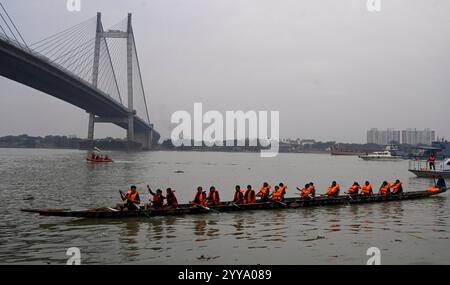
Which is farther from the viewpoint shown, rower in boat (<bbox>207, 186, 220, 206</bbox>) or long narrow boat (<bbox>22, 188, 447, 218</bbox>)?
rower in boat (<bbox>207, 186, 220, 206</bbox>)

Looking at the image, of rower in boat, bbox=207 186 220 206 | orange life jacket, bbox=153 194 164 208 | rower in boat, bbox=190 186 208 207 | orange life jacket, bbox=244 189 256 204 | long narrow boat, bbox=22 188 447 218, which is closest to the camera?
long narrow boat, bbox=22 188 447 218

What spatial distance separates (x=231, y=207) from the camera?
16.8m

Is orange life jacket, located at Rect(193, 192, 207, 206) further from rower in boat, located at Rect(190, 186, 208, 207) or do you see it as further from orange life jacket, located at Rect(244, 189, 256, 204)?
orange life jacket, located at Rect(244, 189, 256, 204)

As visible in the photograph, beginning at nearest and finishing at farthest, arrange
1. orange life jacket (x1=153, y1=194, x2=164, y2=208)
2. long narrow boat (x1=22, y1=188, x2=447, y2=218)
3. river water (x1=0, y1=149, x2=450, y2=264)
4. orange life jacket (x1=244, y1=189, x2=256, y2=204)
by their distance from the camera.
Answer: river water (x1=0, y1=149, x2=450, y2=264) < long narrow boat (x1=22, y1=188, x2=447, y2=218) < orange life jacket (x1=153, y1=194, x2=164, y2=208) < orange life jacket (x1=244, y1=189, x2=256, y2=204)

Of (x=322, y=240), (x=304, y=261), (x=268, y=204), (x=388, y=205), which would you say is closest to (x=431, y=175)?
(x=388, y=205)

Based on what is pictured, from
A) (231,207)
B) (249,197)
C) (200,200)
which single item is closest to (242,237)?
(200,200)

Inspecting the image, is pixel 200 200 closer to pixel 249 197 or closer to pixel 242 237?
pixel 249 197

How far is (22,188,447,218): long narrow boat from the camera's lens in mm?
13875

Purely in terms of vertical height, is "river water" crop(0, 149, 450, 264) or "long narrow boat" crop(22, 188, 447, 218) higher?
"long narrow boat" crop(22, 188, 447, 218)

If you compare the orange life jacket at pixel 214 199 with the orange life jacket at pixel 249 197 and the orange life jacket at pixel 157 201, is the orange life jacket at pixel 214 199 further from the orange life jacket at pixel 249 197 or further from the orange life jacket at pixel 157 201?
the orange life jacket at pixel 157 201

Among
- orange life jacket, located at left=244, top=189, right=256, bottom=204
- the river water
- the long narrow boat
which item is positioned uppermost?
orange life jacket, located at left=244, top=189, right=256, bottom=204

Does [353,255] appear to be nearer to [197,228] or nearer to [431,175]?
[197,228]

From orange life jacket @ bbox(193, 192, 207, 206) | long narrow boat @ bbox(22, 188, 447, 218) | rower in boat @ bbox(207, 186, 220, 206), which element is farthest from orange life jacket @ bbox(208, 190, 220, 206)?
orange life jacket @ bbox(193, 192, 207, 206)
